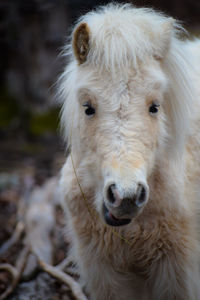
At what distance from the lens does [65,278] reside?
4.39 meters

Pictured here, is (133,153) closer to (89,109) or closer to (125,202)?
(125,202)

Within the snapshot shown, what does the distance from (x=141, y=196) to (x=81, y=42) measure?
127 cm

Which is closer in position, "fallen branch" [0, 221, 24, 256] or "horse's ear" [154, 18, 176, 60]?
"horse's ear" [154, 18, 176, 60]

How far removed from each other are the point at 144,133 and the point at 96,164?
1.35 feet

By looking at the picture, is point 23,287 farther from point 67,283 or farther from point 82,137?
point 82,137

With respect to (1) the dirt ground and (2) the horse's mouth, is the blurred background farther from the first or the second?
(2) the horse's mouth

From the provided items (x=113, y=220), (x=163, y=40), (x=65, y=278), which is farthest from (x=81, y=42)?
(x=65, y=278)

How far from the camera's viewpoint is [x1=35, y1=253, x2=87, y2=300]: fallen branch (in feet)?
13.5

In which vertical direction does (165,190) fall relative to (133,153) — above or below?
below

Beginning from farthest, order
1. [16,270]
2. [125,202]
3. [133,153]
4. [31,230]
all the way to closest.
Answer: [31,230]
[16,270]
[133,153]
[125,202]

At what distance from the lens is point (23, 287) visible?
4617 mm

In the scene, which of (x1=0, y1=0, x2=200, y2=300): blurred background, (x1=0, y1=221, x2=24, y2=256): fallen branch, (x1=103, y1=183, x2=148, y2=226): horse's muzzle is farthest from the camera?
(x1=0, y1=0, x2=200, y2=300): blurred background

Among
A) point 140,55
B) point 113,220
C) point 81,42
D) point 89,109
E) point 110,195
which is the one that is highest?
point 81,42

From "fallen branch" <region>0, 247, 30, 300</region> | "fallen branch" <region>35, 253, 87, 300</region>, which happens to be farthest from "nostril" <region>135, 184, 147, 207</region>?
"fallen branch" <region>0, 247, 30, 300</region>
